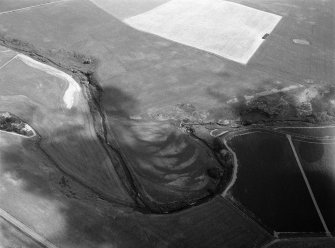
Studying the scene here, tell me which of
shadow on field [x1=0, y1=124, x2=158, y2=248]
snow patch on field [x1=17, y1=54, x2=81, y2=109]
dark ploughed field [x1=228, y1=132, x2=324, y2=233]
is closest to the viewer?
shadow on field [x1=0, y1=124, x2=158, y2=248]

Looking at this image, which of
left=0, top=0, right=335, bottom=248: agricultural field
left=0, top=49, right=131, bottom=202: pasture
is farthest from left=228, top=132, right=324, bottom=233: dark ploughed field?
left=0, top=49, right=131, bottom=202: pasture

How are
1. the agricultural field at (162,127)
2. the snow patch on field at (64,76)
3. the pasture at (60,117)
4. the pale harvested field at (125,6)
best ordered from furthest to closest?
the pale harvested field at (125,6), the snow patch on field at (64,76), the pasture at (60,117), the agricultural field at (162,127)

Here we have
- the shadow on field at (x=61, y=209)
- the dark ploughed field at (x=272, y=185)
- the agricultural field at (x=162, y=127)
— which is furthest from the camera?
the dark ploughed field at (x=272, y=185)

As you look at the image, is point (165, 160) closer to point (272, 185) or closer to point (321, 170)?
point (272, 185)

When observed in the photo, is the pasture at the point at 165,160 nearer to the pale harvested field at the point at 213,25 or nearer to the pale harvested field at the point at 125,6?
the pale harvested field at the point at 213,25

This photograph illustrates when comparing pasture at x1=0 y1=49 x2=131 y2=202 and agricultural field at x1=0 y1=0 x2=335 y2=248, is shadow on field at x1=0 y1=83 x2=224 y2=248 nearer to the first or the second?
agricultural field at x1=0 y1=0 x2=335 y2=248

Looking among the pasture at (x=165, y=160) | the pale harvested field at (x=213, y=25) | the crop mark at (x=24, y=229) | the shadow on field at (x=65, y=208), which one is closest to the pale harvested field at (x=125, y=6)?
the pale harvested field at (x=213, y=25)
